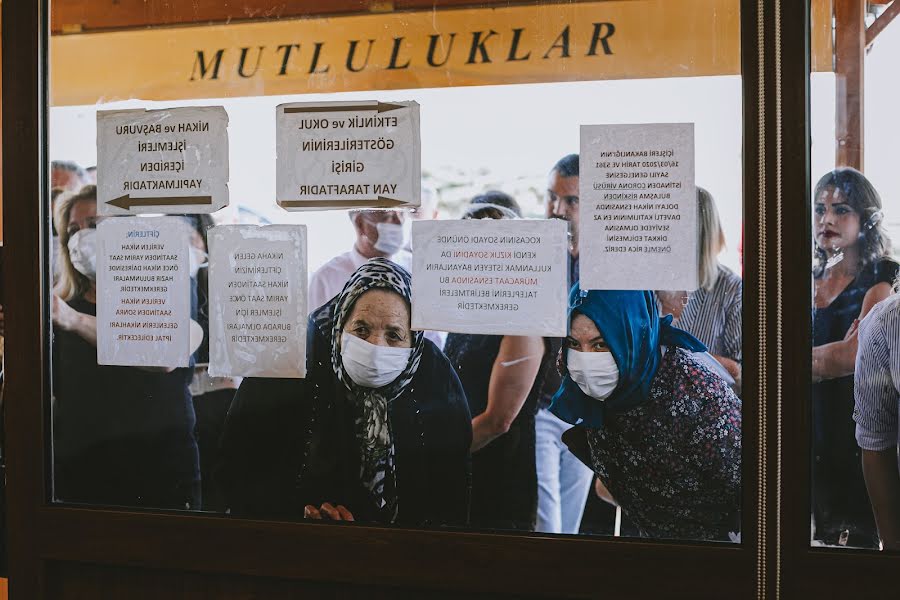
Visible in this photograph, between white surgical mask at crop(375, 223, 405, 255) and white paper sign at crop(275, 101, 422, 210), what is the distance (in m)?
0.04

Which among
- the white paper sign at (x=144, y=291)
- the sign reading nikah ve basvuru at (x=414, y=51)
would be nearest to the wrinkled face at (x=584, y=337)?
the sign reading nikah ve basvuru at (x=414, y=51)

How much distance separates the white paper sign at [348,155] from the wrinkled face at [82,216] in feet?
1.44

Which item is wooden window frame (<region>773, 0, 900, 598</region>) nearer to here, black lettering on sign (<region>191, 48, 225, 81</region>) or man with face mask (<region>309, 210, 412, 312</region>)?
man with face mask (<region>309, 210, 412, 312</region>)

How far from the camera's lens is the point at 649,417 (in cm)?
165

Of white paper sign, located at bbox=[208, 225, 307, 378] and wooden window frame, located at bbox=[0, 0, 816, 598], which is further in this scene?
white paper sign, located at bbox=[208, 225, 307, 378]

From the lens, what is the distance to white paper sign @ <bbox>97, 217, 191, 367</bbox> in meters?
1.84

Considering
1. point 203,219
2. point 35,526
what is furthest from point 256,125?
point 35,526

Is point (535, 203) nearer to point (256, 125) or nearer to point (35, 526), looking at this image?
point (256, 125)

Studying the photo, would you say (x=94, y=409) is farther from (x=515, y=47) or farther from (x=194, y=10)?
(x=515, y=47)

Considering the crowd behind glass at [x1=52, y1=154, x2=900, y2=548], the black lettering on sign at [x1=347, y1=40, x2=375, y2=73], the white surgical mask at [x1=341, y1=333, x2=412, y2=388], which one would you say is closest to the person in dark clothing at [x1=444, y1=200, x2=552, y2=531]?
the crowd behind glass at [x1=52, y1=154, x2=900, y2=548]

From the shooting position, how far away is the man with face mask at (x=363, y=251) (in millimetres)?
1732

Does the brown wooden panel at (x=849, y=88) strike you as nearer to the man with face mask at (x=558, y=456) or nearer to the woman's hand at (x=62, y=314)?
the man with face mask at (x=558, y=456)

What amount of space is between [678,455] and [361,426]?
635 mm

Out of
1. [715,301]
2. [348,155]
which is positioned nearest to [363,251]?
[348,155]
